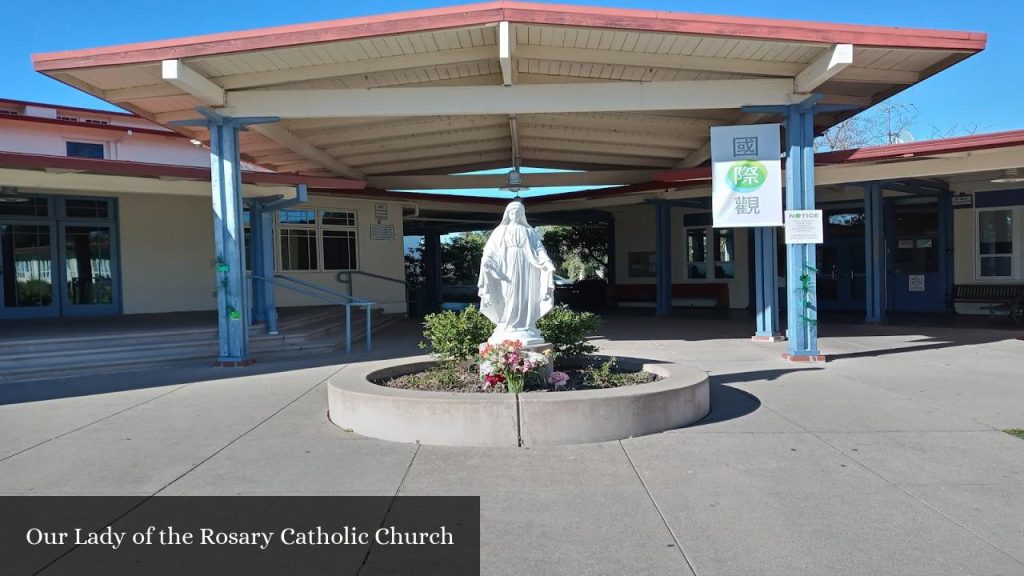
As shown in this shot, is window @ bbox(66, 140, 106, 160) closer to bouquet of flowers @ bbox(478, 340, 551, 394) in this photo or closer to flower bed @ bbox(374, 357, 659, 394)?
flower bed @ bbox(374, 357, 659, 394)

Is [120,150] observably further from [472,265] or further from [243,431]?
[243,431]

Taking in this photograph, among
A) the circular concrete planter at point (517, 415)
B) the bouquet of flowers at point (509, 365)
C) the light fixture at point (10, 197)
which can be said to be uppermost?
the light fixture at point (10, 197)

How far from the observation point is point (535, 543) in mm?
3490

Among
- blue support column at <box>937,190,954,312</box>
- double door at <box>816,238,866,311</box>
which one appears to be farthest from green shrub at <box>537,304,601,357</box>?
blue support column at <box>937,190,954,312</box>

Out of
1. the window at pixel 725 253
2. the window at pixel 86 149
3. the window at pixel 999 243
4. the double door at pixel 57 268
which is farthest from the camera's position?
the window at pixel 725 253

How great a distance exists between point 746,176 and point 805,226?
3.39 feet

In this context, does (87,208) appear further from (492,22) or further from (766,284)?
(766,284)

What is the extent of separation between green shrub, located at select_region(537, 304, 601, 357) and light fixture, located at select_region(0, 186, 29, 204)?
10659 mm

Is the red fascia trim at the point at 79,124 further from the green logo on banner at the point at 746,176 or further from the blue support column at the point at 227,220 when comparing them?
the green logo on banner at the point at 746,176

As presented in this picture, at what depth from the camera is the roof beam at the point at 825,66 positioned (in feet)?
25.6

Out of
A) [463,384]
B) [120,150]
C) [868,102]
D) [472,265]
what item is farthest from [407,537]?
[472,265]

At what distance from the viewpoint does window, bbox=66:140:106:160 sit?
1880 centimetres

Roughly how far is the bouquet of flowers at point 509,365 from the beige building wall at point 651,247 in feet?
48.8

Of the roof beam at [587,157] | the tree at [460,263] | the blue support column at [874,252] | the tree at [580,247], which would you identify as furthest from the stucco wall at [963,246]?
the tree at [460,263]
